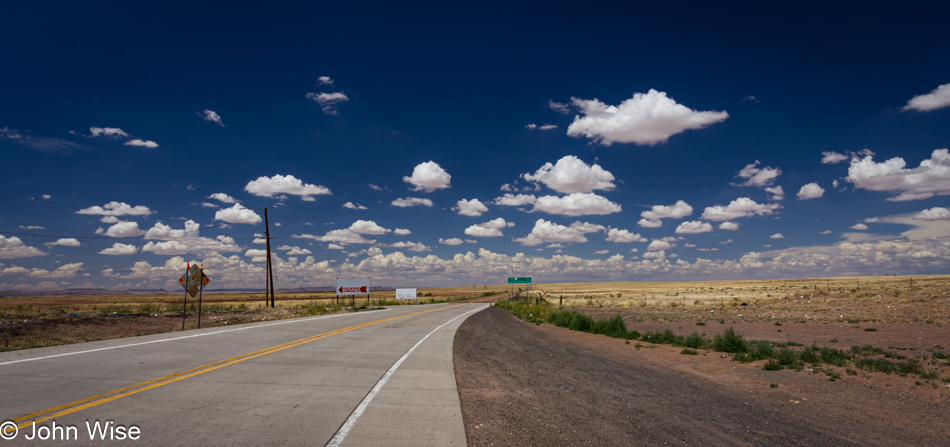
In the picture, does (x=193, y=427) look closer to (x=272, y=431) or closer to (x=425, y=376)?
(x=272, y=431)

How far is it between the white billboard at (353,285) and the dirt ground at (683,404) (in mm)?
52113

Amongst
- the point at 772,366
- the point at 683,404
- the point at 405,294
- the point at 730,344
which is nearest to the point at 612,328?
the point at 730,344

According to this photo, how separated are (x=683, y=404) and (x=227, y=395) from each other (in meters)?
8.16

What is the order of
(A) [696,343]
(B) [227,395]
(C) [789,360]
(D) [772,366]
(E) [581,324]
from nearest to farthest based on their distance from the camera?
(B) [227,395], (D) [772,366], (C) [789,360], (A) [696,343], (E) [581,324]

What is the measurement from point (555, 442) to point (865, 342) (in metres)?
16.7

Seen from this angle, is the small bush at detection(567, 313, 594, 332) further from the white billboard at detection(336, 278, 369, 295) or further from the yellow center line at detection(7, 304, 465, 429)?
the white billboard at detection(336, 278, 369, 295)

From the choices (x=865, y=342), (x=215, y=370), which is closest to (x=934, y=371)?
(x=865, y=342)

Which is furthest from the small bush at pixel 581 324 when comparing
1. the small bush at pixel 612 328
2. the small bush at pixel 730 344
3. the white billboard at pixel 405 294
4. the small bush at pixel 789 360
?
the white billboard at pixel 405 294

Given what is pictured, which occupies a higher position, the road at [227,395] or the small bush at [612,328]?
the road at [227,395]

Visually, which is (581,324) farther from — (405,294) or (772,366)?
(405,294)

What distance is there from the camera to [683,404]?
337 inches

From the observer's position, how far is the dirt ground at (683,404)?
21.7 feet

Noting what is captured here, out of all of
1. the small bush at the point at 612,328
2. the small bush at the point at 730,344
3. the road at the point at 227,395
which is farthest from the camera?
the small bush at the point at 612,328

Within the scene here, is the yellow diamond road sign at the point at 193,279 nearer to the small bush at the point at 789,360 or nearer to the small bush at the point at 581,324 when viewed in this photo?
the small bush at the point at 581,324
